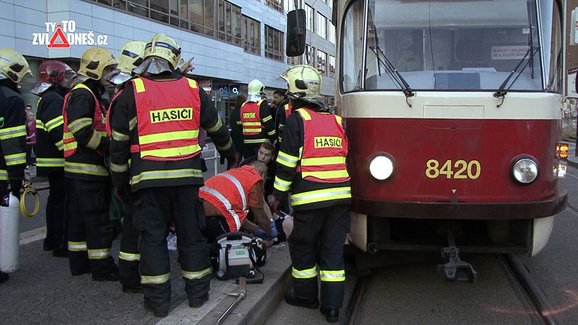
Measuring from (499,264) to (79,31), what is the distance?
55.0 ft

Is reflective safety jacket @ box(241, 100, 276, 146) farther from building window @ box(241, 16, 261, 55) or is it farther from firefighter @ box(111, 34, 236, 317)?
building window @ box(241, 16, 261, 55)

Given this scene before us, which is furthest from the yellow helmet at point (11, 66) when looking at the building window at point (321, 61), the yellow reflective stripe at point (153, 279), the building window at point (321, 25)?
the building window at point (321, 25)

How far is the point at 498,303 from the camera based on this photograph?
440cm

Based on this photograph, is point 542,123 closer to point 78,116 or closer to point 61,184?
point 78,116

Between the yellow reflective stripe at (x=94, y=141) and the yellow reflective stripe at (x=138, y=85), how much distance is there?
2.80 feet

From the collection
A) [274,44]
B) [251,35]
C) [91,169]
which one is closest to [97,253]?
[91,169]

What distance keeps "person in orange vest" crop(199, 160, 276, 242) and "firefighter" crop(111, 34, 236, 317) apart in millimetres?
1082

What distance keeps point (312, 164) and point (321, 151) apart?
12 centimetres

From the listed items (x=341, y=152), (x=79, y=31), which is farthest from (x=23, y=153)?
(x=79, y=31)

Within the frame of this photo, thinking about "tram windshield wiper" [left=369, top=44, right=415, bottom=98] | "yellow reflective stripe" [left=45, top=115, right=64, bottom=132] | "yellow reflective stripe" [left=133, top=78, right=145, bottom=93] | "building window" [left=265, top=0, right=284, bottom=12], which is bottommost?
"yellow reflective stripe" [left=45, top=115, right=64, bottom=132]

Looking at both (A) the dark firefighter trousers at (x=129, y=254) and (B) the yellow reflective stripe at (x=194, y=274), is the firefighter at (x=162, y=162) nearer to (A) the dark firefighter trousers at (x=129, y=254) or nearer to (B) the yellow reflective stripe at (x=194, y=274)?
(B) the yellow reflective stripe at (x=194, y=274)

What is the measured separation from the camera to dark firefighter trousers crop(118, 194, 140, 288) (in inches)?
160

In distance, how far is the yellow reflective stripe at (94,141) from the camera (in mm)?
4188

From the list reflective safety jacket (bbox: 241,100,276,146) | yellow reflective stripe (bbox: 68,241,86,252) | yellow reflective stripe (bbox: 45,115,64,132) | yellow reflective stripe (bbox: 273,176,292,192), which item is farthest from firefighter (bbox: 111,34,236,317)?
reflective safety jacket (bbox: 241,100,276,146)
